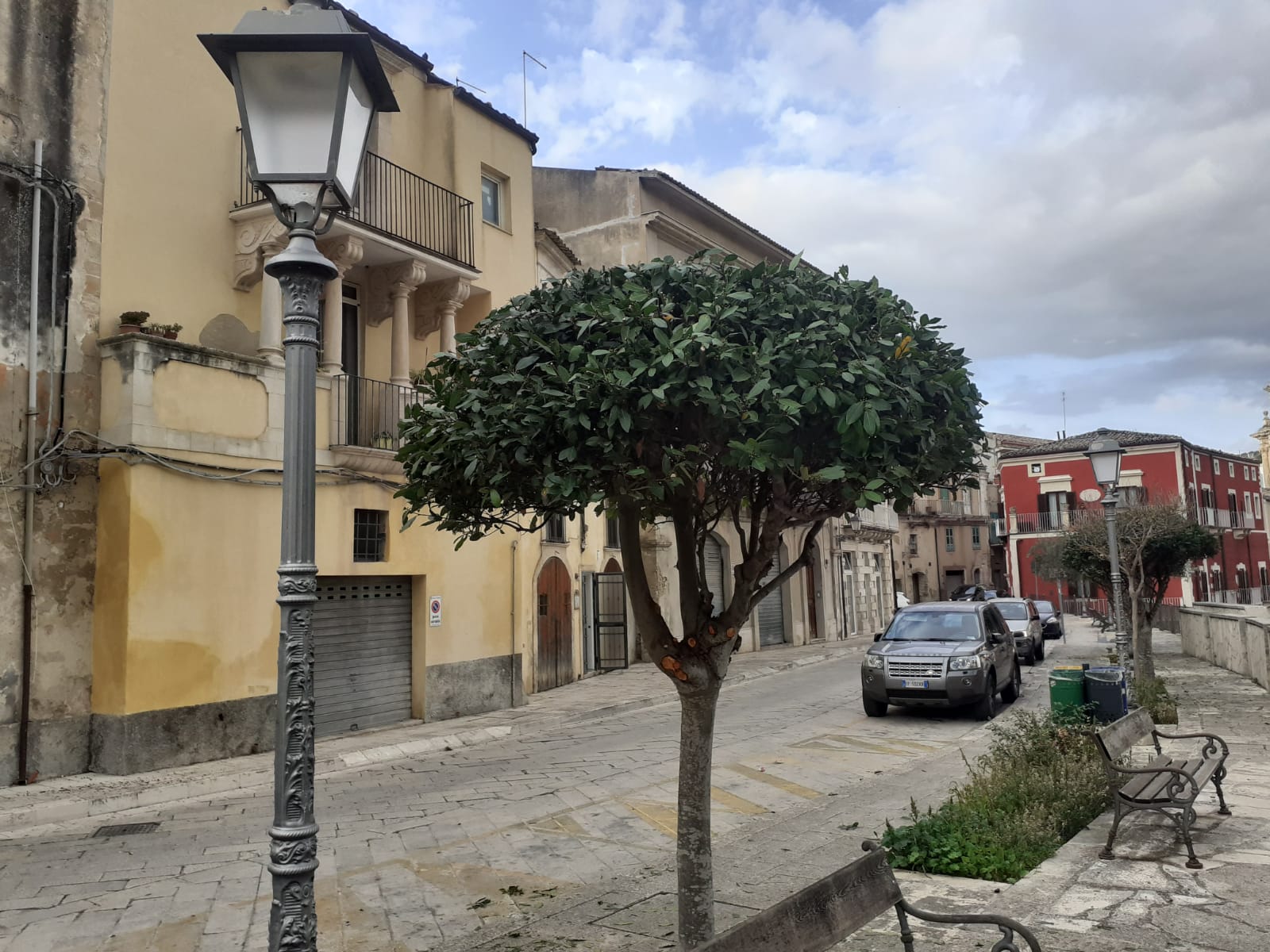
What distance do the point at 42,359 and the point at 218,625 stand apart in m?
3.69

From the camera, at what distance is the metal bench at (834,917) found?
3363 mm

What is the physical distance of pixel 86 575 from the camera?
11070mm

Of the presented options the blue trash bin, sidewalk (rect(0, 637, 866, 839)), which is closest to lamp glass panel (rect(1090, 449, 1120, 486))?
the blue trash bin

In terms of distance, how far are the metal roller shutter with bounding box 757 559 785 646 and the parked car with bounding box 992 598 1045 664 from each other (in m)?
7.99

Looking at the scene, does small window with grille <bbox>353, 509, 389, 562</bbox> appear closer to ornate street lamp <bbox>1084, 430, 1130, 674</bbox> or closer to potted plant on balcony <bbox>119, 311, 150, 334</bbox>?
potted plant on balcony <bbox>119, 311, 150, 334</bbox>

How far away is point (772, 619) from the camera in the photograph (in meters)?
31.9

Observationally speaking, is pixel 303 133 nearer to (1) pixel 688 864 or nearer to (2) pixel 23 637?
(1) pixel 688 864

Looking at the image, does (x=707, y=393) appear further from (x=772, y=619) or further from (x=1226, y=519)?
(x=1226, y=519)

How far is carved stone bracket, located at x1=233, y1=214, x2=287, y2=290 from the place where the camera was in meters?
12.7

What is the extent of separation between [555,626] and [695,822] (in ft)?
50.0

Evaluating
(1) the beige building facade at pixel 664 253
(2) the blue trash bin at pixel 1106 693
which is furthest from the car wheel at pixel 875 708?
(1) the beige building facade at pixel 664 253

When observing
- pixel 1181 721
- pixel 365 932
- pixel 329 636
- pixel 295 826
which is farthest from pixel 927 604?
pixel 295 826

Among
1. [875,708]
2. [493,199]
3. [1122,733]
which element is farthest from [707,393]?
[493,199]

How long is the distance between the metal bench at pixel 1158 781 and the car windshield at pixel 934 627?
6720 millimetres
